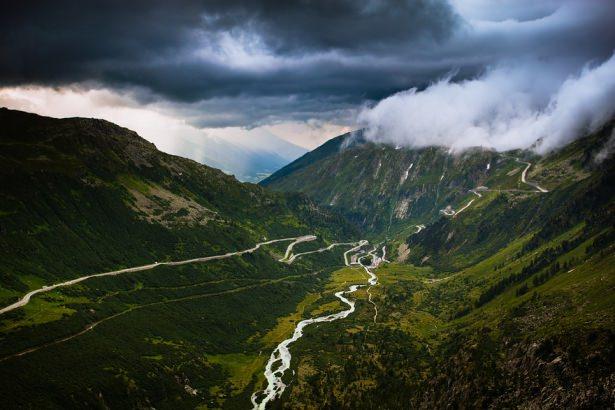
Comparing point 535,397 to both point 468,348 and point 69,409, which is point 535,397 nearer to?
point 468,348

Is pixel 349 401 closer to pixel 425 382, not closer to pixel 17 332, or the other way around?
pixel 425 382

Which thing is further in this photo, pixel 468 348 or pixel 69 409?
pixel 468 348

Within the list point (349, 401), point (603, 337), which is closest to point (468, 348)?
point (349, 401)

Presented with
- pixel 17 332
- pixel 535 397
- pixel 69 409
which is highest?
pixel 17 332

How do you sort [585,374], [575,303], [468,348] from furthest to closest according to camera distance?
1. [468,348]
2. [575,303]
3. [585,374]

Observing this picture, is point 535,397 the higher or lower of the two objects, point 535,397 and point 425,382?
the higher

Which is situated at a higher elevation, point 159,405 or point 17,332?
point 17,332

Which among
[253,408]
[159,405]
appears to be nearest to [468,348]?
[253,408]

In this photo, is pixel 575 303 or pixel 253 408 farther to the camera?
pixel 253 408

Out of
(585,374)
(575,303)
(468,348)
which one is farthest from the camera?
(468,348)
